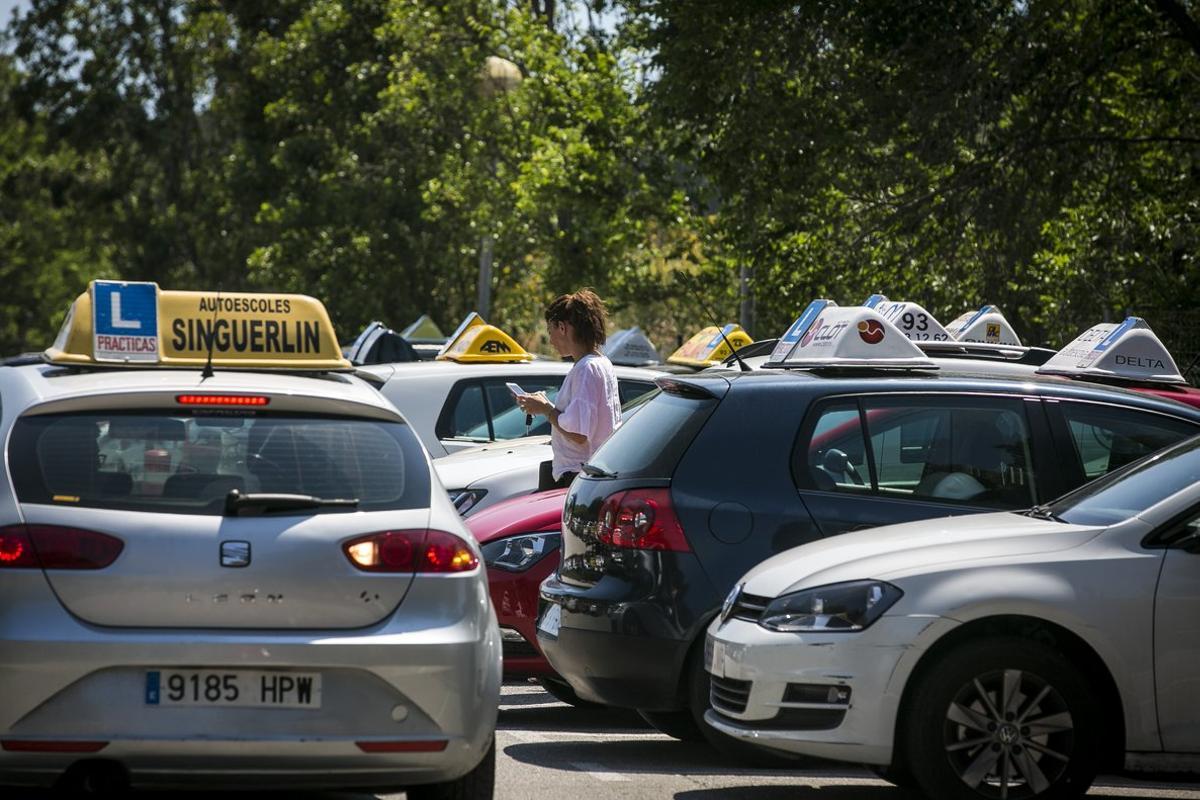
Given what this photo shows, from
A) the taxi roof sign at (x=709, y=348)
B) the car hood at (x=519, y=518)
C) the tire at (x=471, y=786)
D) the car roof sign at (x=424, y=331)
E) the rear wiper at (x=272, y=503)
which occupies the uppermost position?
the rear wiper at (x=272, y=503)

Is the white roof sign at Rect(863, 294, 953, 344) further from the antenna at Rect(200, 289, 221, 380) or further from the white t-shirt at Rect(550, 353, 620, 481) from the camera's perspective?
the antenna at Rect(200, 289, 221, 380)

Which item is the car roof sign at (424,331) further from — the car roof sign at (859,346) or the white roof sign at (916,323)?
the car roof sign at (859,346)

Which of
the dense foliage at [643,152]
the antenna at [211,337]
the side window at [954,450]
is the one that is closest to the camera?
the antenna at [211,337]

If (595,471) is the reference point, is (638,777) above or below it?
below

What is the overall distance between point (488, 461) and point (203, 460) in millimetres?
4917

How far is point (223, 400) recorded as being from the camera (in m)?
5.35

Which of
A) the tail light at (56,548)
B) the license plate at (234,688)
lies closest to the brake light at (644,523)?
the license plate at (234,688)

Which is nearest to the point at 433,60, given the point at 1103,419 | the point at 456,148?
the point at 456,148

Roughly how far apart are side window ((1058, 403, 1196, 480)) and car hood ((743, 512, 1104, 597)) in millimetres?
891

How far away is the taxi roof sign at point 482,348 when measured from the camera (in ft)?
41.1

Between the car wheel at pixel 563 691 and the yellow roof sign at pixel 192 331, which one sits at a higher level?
the yellow roof sign at pixel 192 331

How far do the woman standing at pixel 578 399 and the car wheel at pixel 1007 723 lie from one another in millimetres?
3364

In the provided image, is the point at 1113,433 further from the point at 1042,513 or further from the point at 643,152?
the point at 643,152

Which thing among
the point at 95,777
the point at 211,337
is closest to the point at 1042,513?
the point at 211,337
